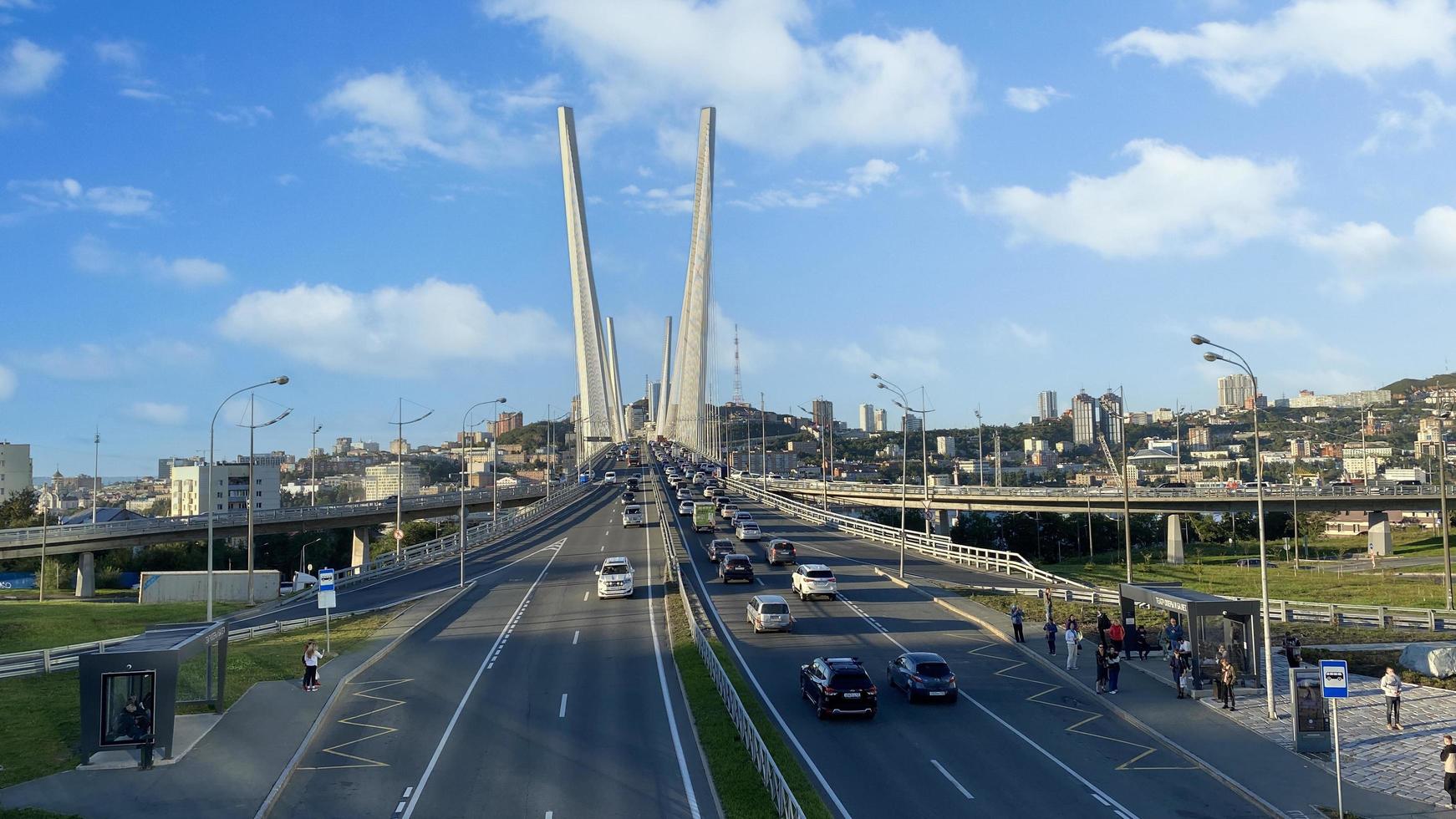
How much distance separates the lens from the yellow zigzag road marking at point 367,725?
828 inches

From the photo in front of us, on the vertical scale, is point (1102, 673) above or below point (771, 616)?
below

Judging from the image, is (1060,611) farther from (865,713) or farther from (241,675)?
(241,675)

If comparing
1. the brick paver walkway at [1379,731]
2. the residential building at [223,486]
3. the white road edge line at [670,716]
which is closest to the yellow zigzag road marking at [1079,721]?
the brick paver walkway at [1379,731]

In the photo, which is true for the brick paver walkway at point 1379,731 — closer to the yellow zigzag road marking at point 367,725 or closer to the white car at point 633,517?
the yellow zigzag road marking at point 367,725

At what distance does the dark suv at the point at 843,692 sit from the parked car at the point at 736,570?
22055 millimetres

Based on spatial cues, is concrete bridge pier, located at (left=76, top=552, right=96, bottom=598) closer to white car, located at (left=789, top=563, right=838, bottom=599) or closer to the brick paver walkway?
white car, located at (left=789, top=563, right=838, bottom=599)

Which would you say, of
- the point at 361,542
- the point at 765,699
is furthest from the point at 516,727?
the point at 361,542

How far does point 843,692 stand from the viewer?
943 inches

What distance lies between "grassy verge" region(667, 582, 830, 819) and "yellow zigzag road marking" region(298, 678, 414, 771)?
6.93 m

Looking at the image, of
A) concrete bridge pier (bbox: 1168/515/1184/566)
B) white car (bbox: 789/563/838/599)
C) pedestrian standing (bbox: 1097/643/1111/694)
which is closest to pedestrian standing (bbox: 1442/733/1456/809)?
pedestrian standing (bbox: 1097/643/1111/694)

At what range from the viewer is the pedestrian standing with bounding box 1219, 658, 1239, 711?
24.5 meters

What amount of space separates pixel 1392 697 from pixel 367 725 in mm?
23442

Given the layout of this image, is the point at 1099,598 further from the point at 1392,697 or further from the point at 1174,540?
the point at 1174,540

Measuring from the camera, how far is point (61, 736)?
22.1m
